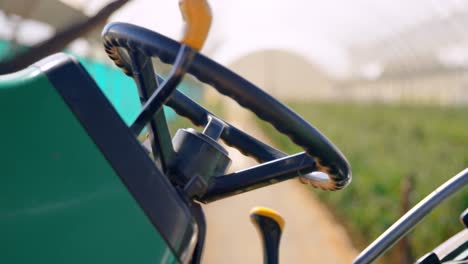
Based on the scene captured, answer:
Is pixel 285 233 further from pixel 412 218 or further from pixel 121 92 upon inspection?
pixel 412 218

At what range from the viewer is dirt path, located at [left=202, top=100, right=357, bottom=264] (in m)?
6.12

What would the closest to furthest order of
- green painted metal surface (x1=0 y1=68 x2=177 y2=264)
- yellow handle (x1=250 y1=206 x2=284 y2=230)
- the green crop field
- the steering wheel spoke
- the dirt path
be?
1. green painted metal surface (x1=0 y1=68 x2=177 y2=264)
2. the steering wheel spoke
3. yellow handle (x1=250 y1=206 x2=284 y2=230)
4. the green crop field
5. the dirt path

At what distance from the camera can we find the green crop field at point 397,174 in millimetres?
5891

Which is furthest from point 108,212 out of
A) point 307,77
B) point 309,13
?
point 307,77

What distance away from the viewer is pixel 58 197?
2.54 feet

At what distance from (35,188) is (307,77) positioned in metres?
54.1

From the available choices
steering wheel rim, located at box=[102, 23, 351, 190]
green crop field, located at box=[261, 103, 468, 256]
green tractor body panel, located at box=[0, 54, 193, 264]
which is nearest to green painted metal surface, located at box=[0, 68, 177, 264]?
green tractor body panel, located at box=[0, 54, 193, 264]

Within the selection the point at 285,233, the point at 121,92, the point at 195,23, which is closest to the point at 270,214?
the point at 195,23

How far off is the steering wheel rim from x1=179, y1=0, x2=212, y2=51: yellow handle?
37 mm

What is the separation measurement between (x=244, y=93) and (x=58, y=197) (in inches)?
9.9

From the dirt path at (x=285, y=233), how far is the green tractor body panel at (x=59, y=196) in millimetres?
3922

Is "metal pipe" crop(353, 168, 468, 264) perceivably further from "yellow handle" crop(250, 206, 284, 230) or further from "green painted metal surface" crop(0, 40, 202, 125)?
"green painted metal surface" crop(0, 40, 202, 125)

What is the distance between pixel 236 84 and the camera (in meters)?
0.88

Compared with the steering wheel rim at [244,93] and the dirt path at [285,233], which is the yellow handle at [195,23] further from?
the dirt path at [285,233]
